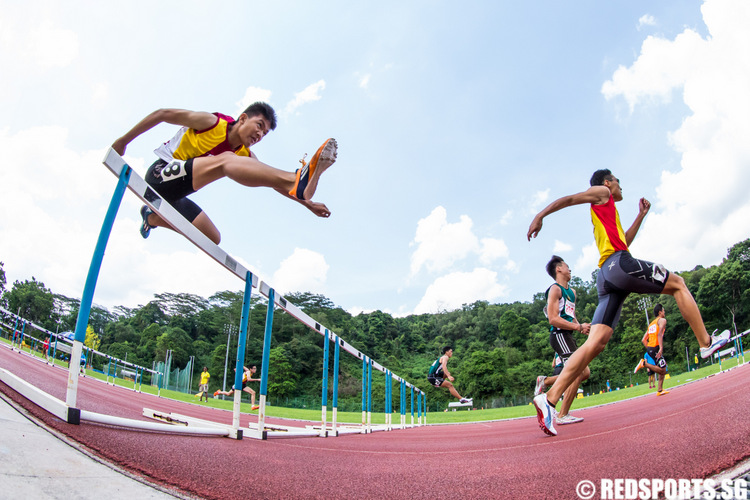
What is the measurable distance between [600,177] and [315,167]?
2.78m

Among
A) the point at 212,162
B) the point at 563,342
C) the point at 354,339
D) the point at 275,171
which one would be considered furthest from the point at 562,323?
the point at 354,339

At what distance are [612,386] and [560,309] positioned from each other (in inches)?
1894

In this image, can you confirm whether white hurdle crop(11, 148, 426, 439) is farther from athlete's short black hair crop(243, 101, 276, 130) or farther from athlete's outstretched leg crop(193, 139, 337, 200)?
athlete's short black hair crop(243, 101, 276, 130)

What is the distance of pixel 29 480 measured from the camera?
3.37 feet

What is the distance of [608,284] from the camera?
3.17 meters

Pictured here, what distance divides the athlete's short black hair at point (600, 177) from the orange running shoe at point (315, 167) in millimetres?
2609

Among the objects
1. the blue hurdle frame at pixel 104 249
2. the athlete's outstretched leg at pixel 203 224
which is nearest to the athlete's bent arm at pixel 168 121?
the blue hurdle frame at pixel 104 249

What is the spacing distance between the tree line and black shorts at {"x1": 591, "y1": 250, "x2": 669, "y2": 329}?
126ft

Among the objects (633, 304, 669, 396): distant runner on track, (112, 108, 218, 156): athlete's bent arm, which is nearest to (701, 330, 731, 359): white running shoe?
(112, 108, 218, 156): athlete's bent arm

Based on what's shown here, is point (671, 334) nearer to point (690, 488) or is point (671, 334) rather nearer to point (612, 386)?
point (612, 386)

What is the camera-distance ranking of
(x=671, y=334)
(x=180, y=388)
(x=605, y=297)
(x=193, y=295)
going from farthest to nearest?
(x=193, y=295), (x=671, y=334), (x=180, y=388), (x=605, y=297)

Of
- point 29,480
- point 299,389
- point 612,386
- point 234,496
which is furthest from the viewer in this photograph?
point 299,389

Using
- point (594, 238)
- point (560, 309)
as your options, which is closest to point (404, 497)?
point (594, 238)

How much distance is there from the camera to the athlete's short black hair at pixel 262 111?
285cm
